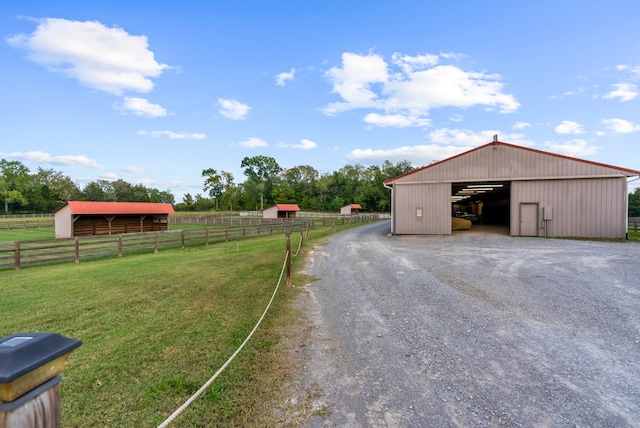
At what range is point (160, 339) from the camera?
3932mm

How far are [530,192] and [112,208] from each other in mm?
31124

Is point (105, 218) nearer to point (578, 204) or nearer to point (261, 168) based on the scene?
point (578, 204)

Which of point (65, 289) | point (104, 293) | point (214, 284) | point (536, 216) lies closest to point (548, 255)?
point (536, 216)

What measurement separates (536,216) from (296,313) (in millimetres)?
16937

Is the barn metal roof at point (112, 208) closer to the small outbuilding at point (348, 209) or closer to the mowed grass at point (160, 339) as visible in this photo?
the mowed grass at point (160, 339)

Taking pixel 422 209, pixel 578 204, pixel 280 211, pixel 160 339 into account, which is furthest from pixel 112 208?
pixel 578 204

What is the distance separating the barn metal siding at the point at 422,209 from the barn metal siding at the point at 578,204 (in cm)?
354

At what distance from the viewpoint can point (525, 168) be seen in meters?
16.8

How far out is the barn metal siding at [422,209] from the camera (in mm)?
18359

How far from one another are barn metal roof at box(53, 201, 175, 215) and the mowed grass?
19875 millimetres

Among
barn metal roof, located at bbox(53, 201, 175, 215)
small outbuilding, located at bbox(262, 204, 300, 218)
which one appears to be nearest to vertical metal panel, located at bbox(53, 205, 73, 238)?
barn metal roof, located at bbox(53, 201, 175, 215)

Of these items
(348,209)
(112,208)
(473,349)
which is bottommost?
(473,349)

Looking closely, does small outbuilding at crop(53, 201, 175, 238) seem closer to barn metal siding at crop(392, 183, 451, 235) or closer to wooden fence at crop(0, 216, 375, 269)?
wooden fence at crop(0, 216, 375, 269)

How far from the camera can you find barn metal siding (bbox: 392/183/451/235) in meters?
18.4
